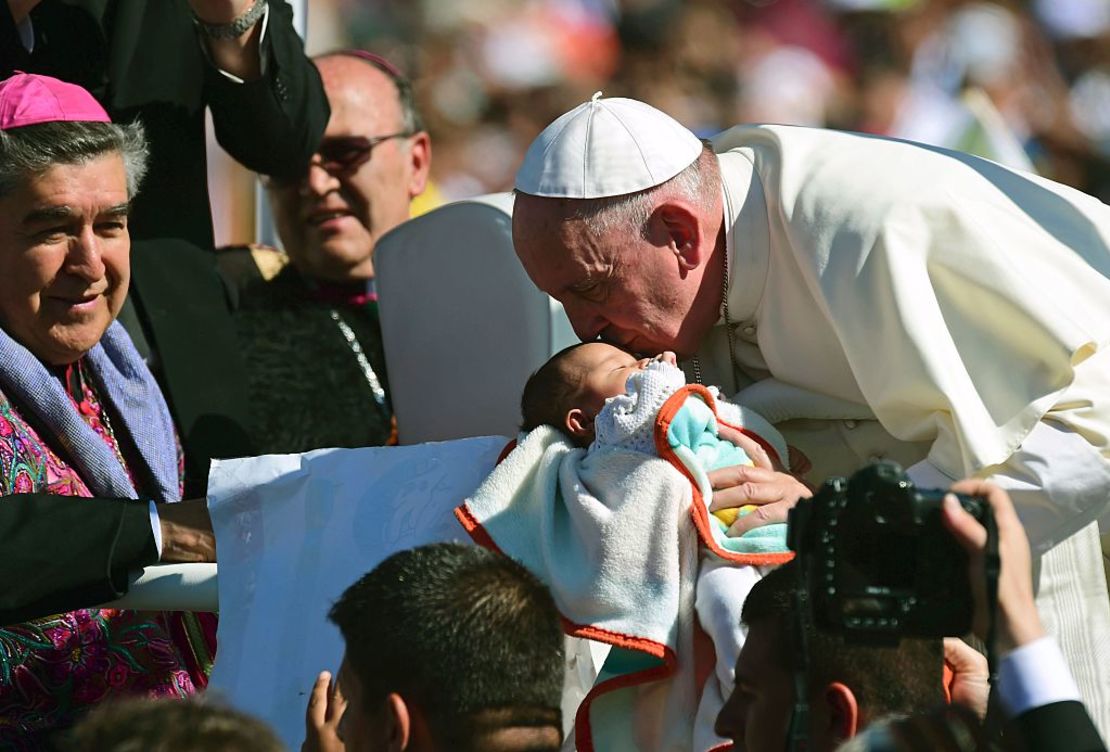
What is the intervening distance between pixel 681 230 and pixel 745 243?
0.41 ft

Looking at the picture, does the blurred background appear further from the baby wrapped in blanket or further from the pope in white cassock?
the baby wrapped in blanket

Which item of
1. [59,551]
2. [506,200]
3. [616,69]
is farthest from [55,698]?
[616,69]

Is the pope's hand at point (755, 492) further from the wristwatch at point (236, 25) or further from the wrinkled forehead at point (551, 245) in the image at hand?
the wristwatch at point (236, 25)

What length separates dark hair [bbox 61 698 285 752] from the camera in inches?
73.1

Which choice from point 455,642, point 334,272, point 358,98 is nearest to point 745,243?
point 455,642

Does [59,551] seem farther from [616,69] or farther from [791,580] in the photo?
[616,69]

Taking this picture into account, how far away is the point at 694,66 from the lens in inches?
286

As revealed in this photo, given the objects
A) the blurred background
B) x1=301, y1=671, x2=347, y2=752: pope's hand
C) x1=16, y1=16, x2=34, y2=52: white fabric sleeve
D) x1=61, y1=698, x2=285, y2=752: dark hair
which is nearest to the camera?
x1=61, y1=698, x2=285, y2=752: dark hair

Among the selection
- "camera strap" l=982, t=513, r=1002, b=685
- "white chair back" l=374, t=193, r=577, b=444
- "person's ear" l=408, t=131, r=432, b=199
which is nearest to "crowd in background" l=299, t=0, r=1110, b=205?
"person's ear" l=408, t=131, r=432, b=199

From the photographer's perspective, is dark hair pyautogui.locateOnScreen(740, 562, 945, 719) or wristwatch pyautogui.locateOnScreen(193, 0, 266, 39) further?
wristwatch pyautogui.locateOnScreen(193, 0, 266, 39)

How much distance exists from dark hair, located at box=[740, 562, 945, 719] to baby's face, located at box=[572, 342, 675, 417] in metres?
0.89

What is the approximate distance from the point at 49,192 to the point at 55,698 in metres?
0.91

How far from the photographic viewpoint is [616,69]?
7262 mm

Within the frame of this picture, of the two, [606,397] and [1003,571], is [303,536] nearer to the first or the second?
[606,397]
